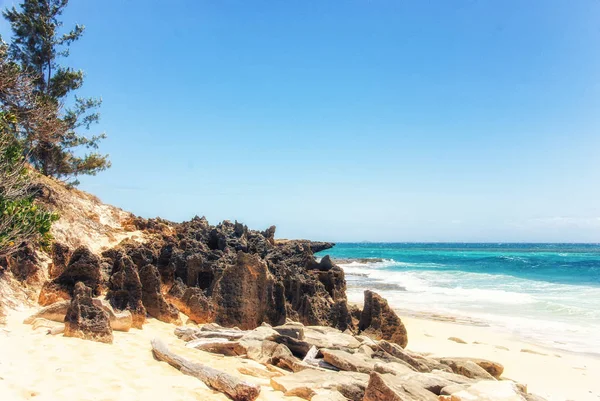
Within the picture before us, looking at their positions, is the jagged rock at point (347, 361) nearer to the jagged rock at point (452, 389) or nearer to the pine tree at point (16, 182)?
the jagged rock at point (452, 389)

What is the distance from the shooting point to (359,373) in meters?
6.11

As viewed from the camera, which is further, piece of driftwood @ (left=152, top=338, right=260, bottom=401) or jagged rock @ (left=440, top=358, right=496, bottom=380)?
jagged rock @ (left=440, top=358, right=496, bottom=380)

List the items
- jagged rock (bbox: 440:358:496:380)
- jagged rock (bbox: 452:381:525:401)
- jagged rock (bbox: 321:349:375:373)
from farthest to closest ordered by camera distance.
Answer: jagged rock (bbox: 440:358:496:380) < jagged rock (bbox: 321:349:375:373) < jagged rock (bbox: 452:381:525:401)

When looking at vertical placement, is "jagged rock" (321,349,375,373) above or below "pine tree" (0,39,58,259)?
below

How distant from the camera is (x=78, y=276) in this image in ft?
27.5

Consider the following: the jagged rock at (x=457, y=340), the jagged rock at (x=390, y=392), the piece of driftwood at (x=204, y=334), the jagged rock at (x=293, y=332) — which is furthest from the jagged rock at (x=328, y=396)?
the jagged rock at (x=457, y=340)

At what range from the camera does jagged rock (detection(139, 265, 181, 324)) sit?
8.84m

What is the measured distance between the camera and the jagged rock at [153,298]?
8836mm

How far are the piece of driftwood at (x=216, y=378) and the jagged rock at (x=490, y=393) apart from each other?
8.88ft

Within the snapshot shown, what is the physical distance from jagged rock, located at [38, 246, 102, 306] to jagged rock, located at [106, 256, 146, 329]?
37 cm

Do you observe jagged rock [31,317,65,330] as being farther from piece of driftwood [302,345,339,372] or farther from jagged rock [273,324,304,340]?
piece of driftwood [302,345,339,372]

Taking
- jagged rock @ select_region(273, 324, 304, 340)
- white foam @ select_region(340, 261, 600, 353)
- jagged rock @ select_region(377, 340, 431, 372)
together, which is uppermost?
jagged rock @ select_region(273, 324, 304, 340)

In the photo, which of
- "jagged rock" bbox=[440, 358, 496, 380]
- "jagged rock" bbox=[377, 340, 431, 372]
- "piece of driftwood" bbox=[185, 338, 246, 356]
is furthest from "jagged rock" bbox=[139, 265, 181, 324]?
"jagged rock" bbox=[440, 358, 496, 380]

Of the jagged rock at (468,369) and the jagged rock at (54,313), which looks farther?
the jagged rock at (468,369)
